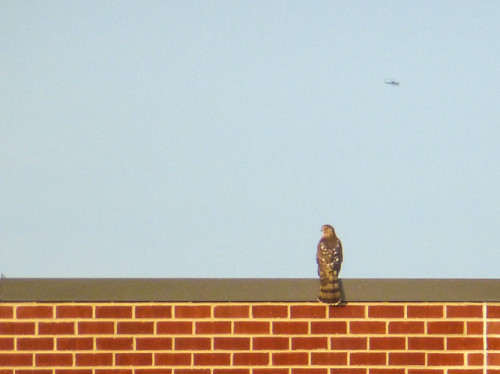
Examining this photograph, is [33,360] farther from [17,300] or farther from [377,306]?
[377,306]

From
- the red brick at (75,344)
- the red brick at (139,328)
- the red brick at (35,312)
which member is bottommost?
the red brick at (75,344)

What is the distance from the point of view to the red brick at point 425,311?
5461 millimetres

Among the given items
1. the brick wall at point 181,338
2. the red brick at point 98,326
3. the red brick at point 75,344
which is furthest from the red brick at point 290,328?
the red brick at point 75,344

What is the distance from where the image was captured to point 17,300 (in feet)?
17.8

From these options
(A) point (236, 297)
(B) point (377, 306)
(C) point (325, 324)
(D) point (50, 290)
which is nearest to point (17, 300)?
(D) point (50, 290)

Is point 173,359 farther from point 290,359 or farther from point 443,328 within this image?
point 443,328

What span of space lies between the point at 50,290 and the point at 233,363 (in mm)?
1341

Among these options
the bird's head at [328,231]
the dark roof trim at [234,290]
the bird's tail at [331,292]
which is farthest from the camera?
the bird's head at [328,231]

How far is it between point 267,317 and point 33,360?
161 centimetres

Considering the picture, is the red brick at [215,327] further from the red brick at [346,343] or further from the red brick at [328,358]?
the red brick at [346,343]

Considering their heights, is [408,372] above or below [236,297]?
below

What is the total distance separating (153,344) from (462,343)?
2105 mm

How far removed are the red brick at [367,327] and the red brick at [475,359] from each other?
617 mm

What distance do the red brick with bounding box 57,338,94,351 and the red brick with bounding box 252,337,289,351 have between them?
1114mm
